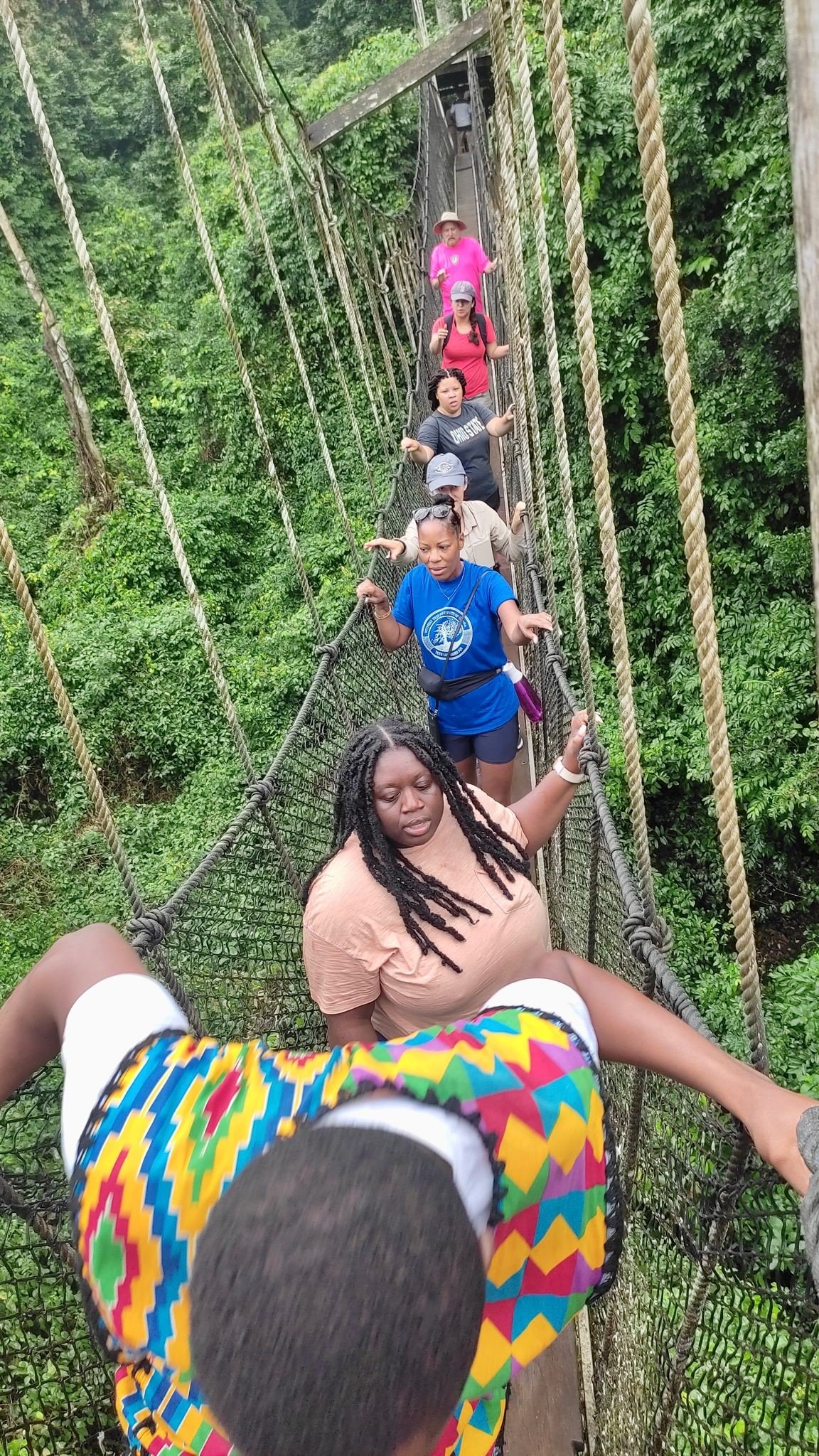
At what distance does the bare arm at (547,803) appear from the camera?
1137 mm

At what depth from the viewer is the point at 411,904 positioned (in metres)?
0.91

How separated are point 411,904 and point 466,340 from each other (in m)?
2.67

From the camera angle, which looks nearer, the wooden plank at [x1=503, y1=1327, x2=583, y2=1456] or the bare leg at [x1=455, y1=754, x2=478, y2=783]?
the wooden plank at [x1=503, y1=1327, x2=583, y2=1456]

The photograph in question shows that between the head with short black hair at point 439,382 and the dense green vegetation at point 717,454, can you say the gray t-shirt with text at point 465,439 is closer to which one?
the head with short black hair at point 439,382

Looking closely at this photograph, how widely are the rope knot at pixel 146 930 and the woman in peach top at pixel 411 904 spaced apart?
0.86 ft

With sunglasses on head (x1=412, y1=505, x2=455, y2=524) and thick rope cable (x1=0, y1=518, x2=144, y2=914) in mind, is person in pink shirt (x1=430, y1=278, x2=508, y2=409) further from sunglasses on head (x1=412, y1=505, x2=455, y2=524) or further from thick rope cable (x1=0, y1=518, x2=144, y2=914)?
thick rope cable (x1=0, y1=518, x2=144, y2=914)

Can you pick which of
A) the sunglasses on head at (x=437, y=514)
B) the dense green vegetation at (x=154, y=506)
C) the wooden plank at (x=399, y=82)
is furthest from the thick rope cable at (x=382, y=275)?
the sunglasses on head at (x=437, y=514)

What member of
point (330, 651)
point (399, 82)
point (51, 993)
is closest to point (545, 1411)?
point (51, 993)

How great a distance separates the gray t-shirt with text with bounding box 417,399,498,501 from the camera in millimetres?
2555

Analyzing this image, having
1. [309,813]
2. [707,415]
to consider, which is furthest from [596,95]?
[309,813]

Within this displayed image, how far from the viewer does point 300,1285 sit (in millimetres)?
371

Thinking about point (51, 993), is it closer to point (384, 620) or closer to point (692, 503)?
point (692, 503)

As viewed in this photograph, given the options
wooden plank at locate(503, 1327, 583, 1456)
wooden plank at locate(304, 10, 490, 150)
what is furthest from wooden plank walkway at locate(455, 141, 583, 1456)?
wooden plank at locate(304, 10, 490, 150)

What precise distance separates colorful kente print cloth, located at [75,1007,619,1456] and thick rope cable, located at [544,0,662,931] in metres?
0.45
